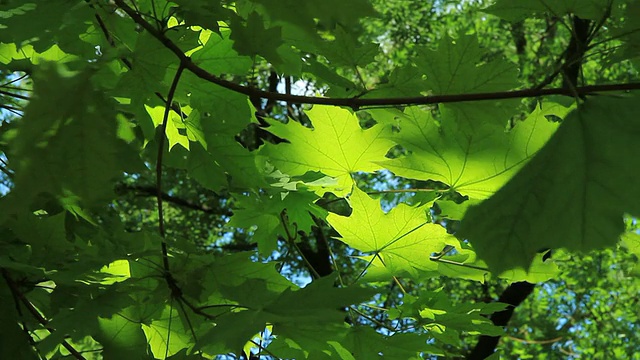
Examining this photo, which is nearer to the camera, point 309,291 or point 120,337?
point 309,291

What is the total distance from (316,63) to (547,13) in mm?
404

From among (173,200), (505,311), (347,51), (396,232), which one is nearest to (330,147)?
(396,232)

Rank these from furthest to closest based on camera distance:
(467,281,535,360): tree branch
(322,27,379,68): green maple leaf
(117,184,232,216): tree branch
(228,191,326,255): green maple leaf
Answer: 1. (117,184,232,216): tree branch
2. (467,281,535,360): tree branch
3. (228,191,326,255): green maple leaf
4. (322,27,379,68): green maple leaf

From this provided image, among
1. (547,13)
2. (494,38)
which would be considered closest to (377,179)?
(494,38)

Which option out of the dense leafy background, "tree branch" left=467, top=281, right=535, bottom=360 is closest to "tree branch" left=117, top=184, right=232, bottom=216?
A: "tree branch" left=467, top=281, right=535, bottom=360

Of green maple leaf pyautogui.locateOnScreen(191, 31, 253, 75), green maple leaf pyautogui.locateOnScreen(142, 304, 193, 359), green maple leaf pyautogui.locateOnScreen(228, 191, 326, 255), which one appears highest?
green maple leaf pyautogui.locateOnScreen(191, 31, 253, 75)

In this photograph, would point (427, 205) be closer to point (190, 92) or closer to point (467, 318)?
point (467, 318)

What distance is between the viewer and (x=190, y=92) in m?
1.33

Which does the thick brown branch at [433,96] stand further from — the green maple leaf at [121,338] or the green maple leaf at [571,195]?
the green maple leaf at [121,338]

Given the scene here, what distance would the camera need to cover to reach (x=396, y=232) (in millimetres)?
1465

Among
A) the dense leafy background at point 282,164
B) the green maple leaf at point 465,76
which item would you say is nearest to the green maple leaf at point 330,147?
the dense leafy background at point 282,164

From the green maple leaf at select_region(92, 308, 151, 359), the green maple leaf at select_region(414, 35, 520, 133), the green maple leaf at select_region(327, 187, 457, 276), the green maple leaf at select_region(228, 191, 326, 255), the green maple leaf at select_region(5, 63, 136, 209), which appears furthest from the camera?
the green maple leaf at select_region(228, 191, 326, 255)

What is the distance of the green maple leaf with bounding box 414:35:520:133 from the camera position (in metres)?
1.05

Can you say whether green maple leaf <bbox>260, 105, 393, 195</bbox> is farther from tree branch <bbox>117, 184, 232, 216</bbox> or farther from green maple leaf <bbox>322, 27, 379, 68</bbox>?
tree branch <bbox>117, 184, 232, 216</bbox>
